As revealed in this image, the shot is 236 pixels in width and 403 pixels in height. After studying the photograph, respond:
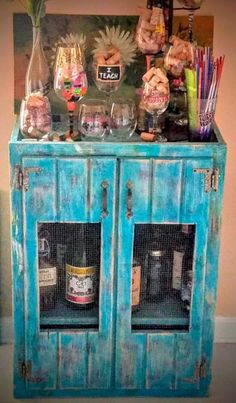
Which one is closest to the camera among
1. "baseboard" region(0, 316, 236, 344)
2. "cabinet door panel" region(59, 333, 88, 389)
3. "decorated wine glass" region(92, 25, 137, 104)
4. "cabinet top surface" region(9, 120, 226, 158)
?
"cabinet top surface" region(9, 120, 226, 158)

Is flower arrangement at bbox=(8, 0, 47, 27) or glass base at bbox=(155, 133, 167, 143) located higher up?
flower arrangement at bbox=(8, 0, 47, 27)

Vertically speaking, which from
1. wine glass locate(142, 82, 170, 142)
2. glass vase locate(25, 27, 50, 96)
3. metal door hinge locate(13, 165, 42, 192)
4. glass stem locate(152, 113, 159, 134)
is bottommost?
metal door hinge locate(13, 165, 42, 192)

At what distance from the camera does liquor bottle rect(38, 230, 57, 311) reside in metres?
3.04

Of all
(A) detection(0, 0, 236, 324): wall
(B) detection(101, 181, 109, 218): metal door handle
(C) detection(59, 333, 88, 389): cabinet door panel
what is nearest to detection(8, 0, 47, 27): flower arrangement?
(A) detection(0, 0, 236, 324): wall

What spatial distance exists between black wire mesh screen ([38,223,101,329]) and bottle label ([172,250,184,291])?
0.92 feet

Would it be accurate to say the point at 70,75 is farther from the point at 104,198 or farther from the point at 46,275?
the point at 46,275

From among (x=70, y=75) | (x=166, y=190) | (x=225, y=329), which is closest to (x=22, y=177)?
(x=70, y=75)

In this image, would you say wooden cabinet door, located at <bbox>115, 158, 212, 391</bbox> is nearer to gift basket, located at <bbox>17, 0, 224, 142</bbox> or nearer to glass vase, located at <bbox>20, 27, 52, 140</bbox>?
gift basket, located at <bbox>17, 0, 224, 142</bbox>

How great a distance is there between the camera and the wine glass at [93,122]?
297cm

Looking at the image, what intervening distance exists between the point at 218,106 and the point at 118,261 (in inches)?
31.1

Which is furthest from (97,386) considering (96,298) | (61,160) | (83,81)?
(83,81)

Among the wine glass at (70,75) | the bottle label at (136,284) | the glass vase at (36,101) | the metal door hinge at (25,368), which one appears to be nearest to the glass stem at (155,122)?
the wine glass at (70,75)

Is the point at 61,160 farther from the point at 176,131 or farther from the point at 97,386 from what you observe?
the point at 97,386

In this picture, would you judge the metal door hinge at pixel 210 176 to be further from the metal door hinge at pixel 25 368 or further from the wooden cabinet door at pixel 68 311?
the metal door hinge at pixel 25 368
